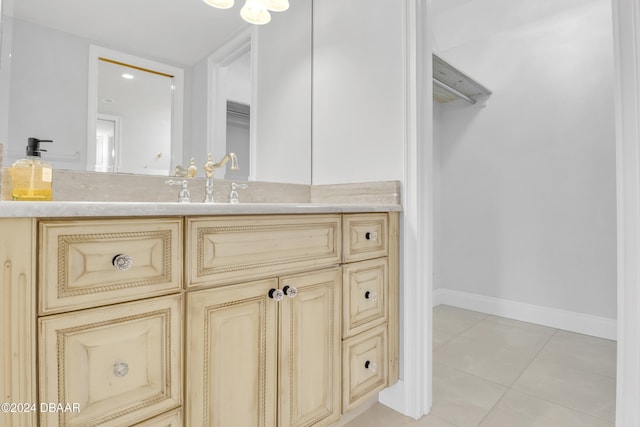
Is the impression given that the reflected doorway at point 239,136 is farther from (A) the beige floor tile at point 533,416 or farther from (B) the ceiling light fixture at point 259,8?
(A) the beige floor tile at point 533,416

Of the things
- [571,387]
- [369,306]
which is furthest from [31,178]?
[571,387]

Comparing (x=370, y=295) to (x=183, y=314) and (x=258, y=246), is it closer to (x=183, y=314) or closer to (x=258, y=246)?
(x=258, y=246)

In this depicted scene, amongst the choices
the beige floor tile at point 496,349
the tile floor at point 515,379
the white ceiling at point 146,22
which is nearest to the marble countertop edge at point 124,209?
the white ceiling at point 146,22

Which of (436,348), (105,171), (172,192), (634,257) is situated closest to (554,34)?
(634,257)

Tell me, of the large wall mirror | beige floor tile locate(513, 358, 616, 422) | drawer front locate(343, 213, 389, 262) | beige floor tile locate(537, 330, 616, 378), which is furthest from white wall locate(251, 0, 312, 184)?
beige floor tile locate(537, 330, 616, 378)

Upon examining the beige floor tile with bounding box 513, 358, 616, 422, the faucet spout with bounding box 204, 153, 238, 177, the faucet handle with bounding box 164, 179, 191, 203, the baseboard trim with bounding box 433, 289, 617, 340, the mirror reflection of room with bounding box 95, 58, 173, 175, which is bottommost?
the beige floor tile with bounding box 513, 358, 616, 422

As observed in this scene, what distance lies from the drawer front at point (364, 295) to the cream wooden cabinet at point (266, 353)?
0.17ft

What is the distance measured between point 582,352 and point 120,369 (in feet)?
8.45

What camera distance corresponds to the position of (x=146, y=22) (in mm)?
1353

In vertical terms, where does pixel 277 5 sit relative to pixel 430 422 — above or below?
above

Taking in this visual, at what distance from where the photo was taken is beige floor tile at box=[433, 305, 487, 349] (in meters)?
2.37

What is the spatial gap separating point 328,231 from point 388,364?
2.30 feet

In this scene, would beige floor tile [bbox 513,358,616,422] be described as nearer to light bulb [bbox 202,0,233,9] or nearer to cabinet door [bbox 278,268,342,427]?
cabinet door [bbox 278,268,342,427]

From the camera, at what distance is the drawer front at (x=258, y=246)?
86cm
